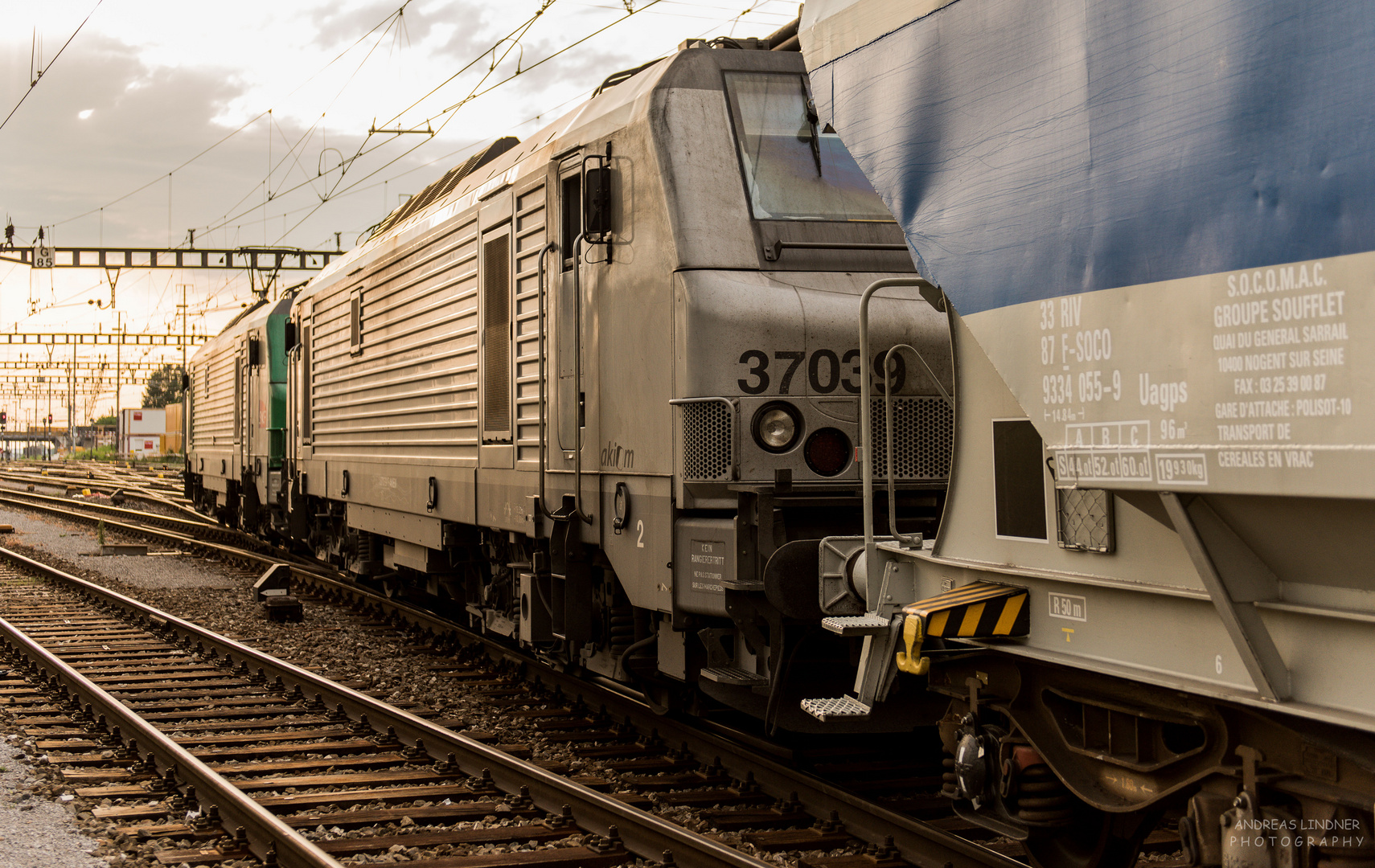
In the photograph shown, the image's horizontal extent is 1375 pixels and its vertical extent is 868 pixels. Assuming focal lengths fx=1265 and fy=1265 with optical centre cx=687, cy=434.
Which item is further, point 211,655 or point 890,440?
point 211,655

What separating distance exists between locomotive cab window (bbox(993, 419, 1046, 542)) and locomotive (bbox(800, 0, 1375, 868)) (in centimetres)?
1

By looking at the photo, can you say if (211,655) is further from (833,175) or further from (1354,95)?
(1354,95)

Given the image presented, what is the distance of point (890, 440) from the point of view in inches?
185

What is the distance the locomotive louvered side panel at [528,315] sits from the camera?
24.9 feet

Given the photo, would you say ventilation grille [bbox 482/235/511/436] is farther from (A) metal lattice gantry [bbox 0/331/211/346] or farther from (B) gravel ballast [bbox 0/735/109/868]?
(A) metal lattice gantry [bbox 0/331/211/346]

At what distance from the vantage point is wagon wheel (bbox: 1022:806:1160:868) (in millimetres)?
3883

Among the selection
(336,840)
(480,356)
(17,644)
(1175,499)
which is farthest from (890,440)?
(17,644)

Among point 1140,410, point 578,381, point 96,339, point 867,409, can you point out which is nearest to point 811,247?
point 578,381

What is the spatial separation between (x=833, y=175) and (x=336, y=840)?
3926mm

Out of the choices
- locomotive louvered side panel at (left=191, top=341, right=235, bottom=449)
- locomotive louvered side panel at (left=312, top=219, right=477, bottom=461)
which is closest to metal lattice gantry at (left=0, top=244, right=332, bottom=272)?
locomotive louvered side panel at (left=191, top=341, right=235, bottom=449)

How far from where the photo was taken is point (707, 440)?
19.0 feet

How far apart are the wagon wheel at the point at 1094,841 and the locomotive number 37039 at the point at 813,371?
2259mm

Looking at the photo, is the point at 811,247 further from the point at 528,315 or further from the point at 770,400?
the point at 528,315

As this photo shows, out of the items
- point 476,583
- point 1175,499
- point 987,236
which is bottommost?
point 476,583
